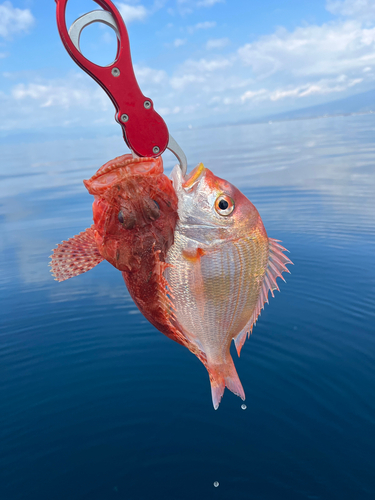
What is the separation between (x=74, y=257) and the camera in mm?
2535

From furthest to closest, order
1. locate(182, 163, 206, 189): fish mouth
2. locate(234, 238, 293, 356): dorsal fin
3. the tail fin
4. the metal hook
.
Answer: the tail fin < locate(234, 238, 293, 356): dorsal fin < locate(182, 163, 206, 189): fish mouth < the metal hook

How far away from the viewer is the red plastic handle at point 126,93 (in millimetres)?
2004

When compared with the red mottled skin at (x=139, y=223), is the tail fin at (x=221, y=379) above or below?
below

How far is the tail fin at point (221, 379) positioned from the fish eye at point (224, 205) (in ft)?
3.86

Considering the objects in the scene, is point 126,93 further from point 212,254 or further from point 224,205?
point 212,254

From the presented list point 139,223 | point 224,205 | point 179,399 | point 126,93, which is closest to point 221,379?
point 224,205

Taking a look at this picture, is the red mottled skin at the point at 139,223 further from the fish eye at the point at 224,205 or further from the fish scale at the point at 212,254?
the fish eye at the point at 224,205

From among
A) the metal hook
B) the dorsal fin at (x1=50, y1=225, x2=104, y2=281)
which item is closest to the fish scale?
the dorsal fin at (x1=50, y1=225, x2=104, y2=281)

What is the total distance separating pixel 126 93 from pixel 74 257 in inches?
43.1

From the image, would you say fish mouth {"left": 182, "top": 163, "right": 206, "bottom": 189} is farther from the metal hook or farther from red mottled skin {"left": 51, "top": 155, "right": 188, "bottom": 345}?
the metal hook

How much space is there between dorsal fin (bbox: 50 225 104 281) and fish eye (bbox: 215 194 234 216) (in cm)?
85

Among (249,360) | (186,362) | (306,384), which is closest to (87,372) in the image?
(186,362)

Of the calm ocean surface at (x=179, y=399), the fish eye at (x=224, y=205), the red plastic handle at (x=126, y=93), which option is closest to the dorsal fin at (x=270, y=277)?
the fish eye at (x=224, y=205)

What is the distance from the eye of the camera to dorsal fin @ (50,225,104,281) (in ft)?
8.20
